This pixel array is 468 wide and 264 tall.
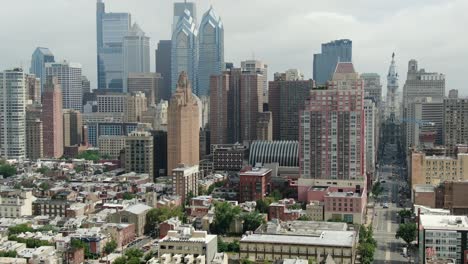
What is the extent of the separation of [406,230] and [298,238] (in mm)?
10136

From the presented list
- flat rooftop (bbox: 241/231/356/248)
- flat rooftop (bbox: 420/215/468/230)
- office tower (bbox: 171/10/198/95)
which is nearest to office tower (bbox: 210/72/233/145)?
flat rooftop (bbox: 241/231/356/248)

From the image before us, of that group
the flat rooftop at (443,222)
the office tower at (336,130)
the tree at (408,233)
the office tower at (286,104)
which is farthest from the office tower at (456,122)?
the flat rooftop at (443,222)

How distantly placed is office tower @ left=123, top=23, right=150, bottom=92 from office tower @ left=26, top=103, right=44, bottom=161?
96156mm

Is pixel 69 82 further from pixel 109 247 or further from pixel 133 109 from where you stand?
pixel 109 247

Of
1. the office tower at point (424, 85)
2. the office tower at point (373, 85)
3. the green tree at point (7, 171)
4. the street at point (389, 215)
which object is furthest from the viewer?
the office tower at point (373, 85)

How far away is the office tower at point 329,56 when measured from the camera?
152m

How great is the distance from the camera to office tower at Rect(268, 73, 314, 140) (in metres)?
102

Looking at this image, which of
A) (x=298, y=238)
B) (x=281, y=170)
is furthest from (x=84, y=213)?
(x=281, y=170)

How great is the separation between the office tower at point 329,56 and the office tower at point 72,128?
57971 millimetres

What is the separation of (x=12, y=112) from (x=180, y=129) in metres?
29.6

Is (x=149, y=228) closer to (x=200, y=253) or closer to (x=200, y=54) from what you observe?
(x=200, y=253)

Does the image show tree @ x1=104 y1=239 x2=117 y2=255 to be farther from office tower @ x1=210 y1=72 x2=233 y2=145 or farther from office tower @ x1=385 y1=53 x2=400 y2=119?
office tower @ x1=385 y1=53 x2=400 y2=119

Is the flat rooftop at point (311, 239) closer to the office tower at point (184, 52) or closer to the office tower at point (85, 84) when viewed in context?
the office tower at point (85, 84)

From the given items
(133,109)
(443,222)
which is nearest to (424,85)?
(133,109)
